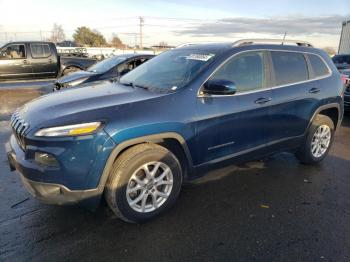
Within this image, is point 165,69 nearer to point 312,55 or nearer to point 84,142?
point 84,142

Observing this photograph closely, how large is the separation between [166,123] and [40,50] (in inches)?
471

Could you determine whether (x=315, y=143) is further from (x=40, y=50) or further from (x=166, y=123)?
(x=40, y=50)

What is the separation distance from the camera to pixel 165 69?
13.8 ft

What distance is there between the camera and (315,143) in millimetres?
5055

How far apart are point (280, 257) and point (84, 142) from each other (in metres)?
1.94

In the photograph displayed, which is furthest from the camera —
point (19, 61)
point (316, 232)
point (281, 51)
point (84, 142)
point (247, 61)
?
point (19, 61)

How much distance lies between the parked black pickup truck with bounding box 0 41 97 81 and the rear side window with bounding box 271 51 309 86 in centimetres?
1129

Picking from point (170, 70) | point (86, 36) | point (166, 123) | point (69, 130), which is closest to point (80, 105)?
point (69, 130)

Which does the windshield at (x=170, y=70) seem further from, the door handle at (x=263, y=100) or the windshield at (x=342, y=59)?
the windshield at (x=342, y=59)

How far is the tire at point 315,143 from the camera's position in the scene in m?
4.87

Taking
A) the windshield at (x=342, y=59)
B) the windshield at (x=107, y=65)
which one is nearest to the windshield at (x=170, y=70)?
the windshield at (x=107, y=65)

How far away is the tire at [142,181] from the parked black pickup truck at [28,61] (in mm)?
11682

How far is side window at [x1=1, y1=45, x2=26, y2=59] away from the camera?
42.8 feet

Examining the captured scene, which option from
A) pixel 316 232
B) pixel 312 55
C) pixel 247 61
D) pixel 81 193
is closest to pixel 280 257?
pixel 316 232
